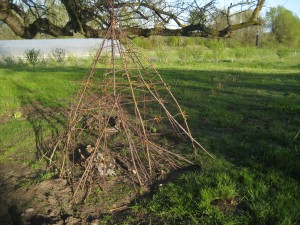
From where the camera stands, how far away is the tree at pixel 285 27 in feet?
143

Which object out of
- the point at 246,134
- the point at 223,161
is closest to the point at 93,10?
the point at 246,134

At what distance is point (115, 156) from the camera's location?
4.14 metres

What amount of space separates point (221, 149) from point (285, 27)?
4500 cm

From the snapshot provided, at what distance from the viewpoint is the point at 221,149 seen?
4285mm

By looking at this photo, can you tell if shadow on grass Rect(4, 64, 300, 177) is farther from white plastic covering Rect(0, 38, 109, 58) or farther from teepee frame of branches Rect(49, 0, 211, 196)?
white plastic covering Rect(0, 38, 109, 58)

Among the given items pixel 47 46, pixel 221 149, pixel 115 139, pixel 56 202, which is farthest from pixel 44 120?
pixel 47 46

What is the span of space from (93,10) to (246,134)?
3.92 m

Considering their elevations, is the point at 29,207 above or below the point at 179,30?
below

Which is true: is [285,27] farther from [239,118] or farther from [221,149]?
[221,149]

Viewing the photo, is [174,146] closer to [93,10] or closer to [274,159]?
[274,159]

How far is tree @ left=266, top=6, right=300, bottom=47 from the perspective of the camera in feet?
143

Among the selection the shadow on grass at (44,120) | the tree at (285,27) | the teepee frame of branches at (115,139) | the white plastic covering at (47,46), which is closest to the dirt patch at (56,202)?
the teepee frame of branches at (115,139)

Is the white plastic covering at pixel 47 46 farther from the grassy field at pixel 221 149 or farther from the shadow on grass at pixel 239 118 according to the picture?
the grassy field at pixel 221 149

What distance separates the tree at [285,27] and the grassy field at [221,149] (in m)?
37.6
